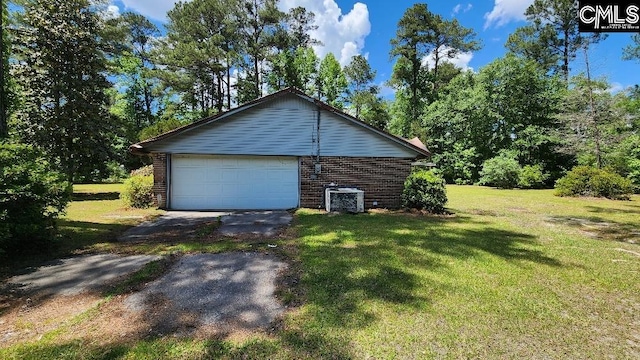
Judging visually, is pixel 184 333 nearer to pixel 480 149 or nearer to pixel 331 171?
pixel 331 171

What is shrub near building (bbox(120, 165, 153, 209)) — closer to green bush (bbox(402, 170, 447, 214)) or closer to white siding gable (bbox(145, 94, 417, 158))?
white siding gable (bbox(145, 94, 417, 158))

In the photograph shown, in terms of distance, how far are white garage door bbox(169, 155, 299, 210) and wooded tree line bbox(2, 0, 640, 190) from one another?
7117 millimetres

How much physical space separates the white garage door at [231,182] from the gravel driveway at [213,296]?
21.1 ft

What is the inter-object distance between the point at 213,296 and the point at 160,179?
354 inches

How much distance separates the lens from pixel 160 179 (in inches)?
458

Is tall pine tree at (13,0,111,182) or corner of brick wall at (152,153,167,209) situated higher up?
tall pine tree at (13,0,111,182)

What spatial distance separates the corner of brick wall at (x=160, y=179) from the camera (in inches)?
454

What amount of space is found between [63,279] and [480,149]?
102 feet

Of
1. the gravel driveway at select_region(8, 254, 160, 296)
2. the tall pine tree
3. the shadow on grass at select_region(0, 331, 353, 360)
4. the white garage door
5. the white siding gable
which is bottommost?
the shadow on grass at select_region(0, 331, 353, 360)

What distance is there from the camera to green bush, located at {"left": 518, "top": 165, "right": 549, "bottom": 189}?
904 inches

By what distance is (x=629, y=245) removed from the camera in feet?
23.2

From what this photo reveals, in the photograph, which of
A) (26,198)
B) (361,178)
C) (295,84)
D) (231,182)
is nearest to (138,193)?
(231,182)

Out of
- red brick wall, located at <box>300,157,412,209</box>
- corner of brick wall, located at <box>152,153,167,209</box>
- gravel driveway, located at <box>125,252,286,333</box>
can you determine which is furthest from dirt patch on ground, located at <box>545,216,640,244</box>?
corner of brick wall, located at <box>152,153,167,209</box>

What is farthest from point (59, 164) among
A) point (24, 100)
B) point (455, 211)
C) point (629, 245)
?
point (629, 245)
